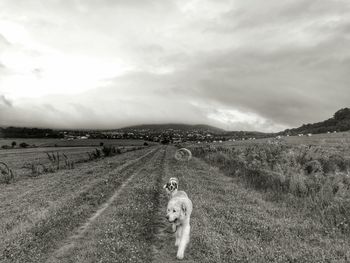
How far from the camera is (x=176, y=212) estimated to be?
9750mm

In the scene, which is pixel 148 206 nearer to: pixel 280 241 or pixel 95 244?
pixel 95 244

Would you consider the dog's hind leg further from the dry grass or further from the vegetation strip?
the vegetation strip

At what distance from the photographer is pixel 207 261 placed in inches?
356

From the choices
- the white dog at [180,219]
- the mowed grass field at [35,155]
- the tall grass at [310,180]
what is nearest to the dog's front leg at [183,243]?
the white dog at [180,219]

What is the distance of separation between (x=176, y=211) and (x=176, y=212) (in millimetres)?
30

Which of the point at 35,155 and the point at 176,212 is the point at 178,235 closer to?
the point at 176,212

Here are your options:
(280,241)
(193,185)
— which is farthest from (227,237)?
(193,185)

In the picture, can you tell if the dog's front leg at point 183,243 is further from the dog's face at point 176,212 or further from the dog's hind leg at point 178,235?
the dog's face at point 176,212

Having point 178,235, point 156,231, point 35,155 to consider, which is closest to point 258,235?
point 178,235

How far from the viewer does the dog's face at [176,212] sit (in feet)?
31.6

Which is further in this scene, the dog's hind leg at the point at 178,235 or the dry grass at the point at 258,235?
the dog's hind leg at the point at 178,235

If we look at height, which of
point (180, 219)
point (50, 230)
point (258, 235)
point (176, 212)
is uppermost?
point (176, 212)

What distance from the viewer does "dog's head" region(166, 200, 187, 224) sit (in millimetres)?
9633

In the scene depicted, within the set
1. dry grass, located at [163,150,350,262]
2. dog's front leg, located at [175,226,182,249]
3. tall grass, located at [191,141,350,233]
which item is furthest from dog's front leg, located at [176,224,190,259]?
tall grass, located at [191,141,350,233]
